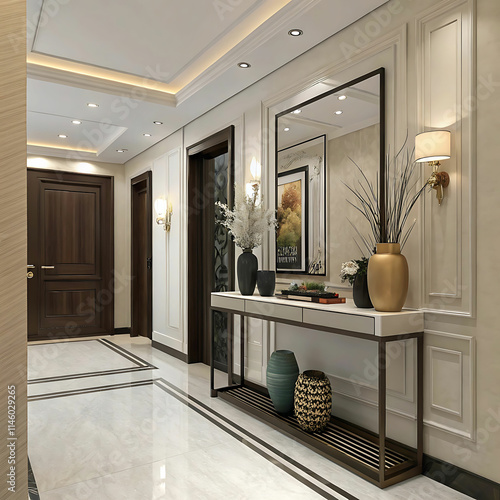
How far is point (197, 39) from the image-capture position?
3.33m

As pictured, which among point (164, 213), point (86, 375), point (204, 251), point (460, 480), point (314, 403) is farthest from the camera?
point (164, 213)

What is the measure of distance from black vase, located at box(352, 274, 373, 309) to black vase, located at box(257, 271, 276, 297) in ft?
2.79

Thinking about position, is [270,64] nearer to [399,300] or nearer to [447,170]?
[447,170]

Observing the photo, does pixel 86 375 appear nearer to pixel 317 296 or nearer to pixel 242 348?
pixel 242 348

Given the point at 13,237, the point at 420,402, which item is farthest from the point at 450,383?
the point at 13,237

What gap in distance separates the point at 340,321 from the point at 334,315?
6 centimetres

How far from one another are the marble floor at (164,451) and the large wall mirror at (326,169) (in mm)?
1154

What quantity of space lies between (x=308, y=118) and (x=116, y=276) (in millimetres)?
4683

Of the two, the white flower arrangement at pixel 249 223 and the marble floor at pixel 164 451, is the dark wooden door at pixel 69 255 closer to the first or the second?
the marble floor at pixel 164 451

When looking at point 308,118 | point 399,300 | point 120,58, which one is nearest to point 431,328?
point 399,300

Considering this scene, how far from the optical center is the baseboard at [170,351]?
498cm

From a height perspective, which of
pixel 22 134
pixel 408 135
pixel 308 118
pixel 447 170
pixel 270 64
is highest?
pixel 270 64

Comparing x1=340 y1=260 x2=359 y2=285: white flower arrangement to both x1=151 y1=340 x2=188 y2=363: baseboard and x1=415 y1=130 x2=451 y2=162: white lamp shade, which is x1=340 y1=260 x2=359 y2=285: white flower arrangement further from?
x1=151 y1=340 x2=188 y2=363: baseboard

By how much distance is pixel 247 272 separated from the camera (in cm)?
338
